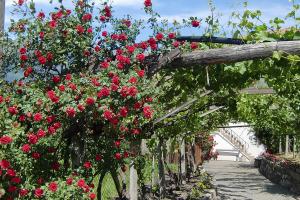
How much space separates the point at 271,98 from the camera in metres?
11.6

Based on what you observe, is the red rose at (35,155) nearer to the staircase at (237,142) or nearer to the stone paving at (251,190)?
the stone paving at (251,190)

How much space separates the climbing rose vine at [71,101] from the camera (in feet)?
14.1

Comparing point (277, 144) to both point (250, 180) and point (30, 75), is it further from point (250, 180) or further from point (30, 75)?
point (30, 75)

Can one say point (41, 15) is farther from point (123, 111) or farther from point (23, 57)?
point (123, 111)

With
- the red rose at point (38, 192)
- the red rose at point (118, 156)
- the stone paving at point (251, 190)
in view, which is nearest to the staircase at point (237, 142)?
the stone paving at point (251, 190)

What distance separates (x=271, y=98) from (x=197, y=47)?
23.4ft

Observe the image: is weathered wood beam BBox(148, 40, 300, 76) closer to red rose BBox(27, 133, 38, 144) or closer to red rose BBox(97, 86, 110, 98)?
red rose BBox(97, 86, 110, 98)

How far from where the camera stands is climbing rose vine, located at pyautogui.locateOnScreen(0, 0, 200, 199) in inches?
169

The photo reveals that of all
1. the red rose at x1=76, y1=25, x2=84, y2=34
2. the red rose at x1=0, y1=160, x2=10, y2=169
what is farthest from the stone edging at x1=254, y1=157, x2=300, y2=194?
the red rose at x1=0, y1=160, x2=10, y2=169

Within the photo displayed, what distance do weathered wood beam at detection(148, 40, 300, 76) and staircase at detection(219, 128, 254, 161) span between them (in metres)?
29.3

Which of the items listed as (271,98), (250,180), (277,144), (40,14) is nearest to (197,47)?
(40,14)

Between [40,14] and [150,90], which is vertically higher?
[40,14]

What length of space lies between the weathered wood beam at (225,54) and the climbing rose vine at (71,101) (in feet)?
0.35

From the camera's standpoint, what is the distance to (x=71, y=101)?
4.30m
